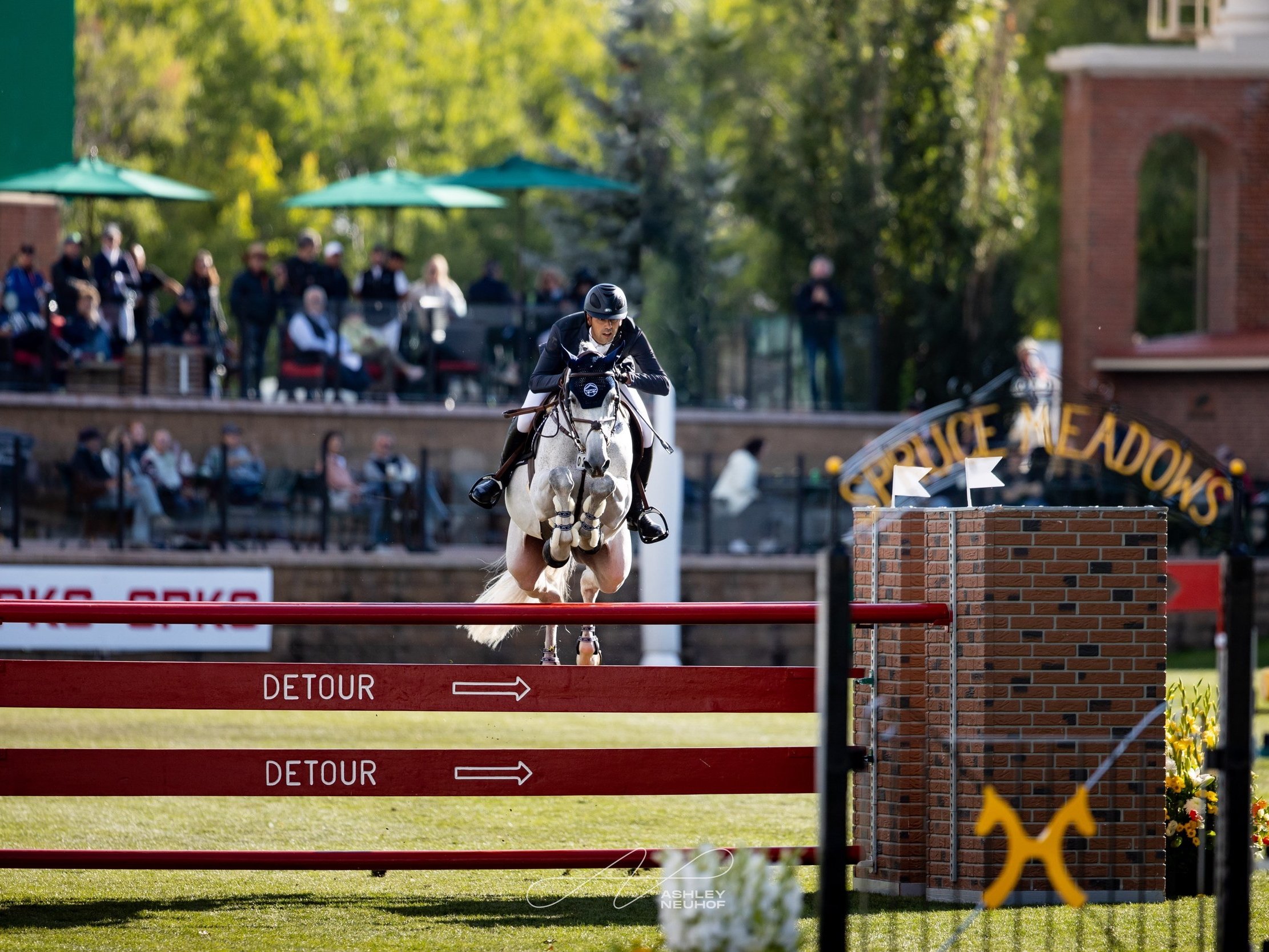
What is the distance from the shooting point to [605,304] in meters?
9.34

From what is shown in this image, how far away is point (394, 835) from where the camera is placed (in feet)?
31.9

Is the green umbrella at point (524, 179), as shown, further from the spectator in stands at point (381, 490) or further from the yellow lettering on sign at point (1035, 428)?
the yellow lettering on sign at point (1035, 428)

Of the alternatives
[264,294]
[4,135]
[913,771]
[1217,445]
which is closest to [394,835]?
[913,771]

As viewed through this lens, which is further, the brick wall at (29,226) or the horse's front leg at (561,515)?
the brick wall at (29,226)

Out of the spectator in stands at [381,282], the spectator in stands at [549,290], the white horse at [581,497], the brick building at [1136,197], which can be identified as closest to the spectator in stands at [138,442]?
the spectator in stands at [381,282]

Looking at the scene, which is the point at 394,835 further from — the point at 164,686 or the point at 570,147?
the point at 570,147

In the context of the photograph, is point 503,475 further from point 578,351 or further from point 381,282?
Result: point 381,282

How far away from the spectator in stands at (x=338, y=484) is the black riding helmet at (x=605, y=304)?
11192mm

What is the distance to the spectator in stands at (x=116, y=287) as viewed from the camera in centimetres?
2175

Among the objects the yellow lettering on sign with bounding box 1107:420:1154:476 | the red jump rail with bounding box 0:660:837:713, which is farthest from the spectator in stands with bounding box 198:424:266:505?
the red jump rail with bounding box 0:660:837:713

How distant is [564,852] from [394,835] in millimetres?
2641

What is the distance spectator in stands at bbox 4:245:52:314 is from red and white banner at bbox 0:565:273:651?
4.07 metres

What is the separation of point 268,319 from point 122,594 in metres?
4.59

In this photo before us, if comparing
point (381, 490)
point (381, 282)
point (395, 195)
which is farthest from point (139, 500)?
point (395, 195)
